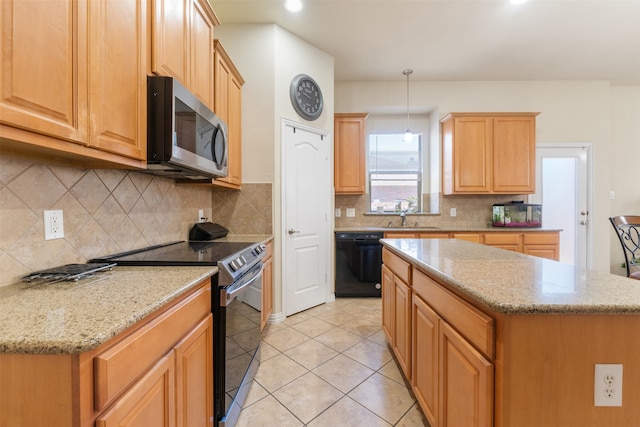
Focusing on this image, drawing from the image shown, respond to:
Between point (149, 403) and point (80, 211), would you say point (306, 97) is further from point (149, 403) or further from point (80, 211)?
point (149, 403)

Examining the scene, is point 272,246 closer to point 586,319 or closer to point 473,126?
point 586,319

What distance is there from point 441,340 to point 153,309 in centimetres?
114

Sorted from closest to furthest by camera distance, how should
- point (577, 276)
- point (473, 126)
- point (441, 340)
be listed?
point (577, 276) → point (441, 340) → point (473, 126)

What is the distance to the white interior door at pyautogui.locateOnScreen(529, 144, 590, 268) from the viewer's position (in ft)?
13.3

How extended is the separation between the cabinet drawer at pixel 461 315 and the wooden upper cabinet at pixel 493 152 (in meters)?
2.93

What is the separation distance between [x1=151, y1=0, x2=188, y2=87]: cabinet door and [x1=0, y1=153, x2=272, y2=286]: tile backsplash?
63 centimetres

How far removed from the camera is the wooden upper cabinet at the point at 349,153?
3.76m

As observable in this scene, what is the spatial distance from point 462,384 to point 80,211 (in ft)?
5.91

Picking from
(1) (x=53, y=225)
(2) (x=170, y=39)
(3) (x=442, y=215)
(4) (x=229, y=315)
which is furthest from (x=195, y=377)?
(3) (x=442, y=215)

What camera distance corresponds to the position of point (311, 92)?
3.14 m

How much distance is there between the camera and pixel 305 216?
3.07 metres

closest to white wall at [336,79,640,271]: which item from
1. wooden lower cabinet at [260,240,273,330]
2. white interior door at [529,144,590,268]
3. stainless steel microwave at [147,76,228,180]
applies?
white interior door at [529,144,590,268]

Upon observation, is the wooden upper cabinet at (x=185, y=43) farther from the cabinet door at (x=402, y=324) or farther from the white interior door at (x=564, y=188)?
the white interior door at (x=564, y=188)

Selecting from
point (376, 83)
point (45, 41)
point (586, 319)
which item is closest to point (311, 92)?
point (376, 83)
